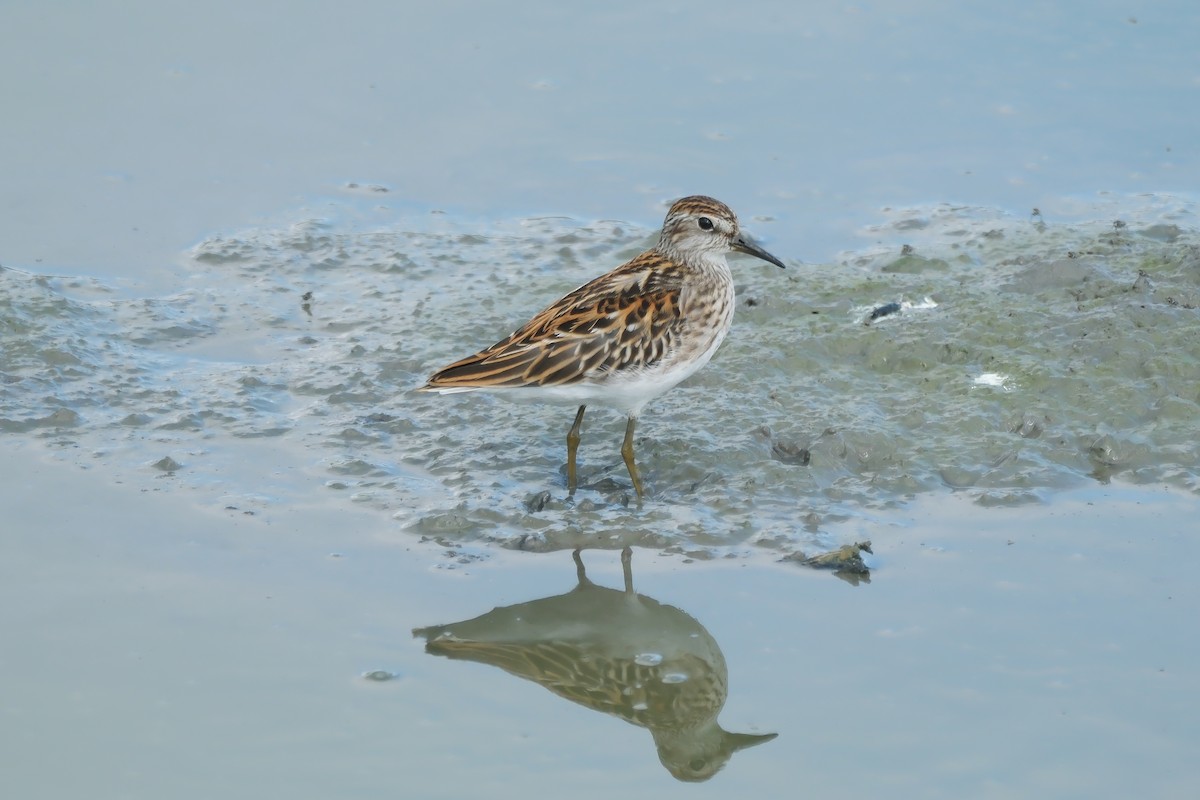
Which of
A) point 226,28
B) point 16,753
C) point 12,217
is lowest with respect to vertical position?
point 16,753

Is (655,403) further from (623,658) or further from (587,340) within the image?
(623,658)

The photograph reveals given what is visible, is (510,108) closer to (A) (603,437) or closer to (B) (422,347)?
(B) (422,347)

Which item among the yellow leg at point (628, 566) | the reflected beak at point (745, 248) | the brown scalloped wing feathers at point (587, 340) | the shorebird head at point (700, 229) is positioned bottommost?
the yellow leg at point (628, 566)

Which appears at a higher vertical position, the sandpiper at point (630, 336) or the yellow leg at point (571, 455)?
the sandpiper at point (630, 336)

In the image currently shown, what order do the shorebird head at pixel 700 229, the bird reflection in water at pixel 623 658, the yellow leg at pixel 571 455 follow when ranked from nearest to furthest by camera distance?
1. the bird reflection in water at pixel 623 658
2. the yellow leg at pixel 571 455
3. the shorebird head at pixel 700 229

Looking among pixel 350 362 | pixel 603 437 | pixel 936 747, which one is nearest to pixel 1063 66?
pixel 603 437

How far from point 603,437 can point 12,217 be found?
18.0 feet

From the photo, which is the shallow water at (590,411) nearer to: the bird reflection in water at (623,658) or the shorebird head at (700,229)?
the bird reflection in water at (623,658)

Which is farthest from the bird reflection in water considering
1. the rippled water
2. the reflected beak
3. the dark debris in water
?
the reflected beak

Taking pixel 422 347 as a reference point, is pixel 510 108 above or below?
above

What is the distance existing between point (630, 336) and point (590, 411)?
1686 mm

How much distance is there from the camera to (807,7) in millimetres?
14609

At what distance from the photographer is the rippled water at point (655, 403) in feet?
29.9

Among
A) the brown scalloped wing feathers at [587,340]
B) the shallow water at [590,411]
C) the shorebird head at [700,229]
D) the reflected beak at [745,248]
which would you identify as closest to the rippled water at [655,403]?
the shallow water at [590,411]
